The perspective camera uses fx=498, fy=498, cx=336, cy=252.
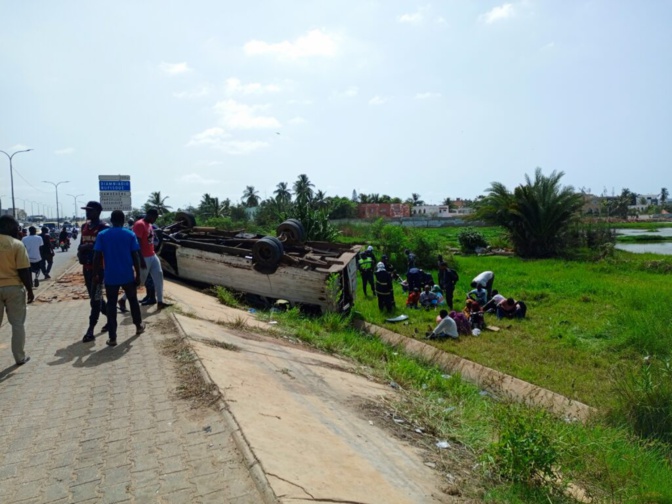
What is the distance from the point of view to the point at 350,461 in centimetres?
329

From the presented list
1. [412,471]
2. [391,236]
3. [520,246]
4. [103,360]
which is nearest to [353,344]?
[103,360]

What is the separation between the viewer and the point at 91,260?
21.0 ft

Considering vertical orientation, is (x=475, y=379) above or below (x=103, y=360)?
below

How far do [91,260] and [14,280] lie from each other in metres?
1.58

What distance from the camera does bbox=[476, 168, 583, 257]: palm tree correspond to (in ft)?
88.3

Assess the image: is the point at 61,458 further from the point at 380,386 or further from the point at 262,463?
the point at 380,386

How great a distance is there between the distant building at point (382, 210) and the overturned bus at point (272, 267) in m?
54.8

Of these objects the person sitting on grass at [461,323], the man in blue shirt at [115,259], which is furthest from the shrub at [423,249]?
the man in blue shirt at [115,259]

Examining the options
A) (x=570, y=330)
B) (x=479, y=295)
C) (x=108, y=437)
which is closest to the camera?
(x=108, y=437)

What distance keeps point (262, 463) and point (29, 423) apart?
196 centimetres

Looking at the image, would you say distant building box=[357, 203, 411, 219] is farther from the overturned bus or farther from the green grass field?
the overturned bus

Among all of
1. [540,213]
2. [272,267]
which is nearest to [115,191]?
Result: [272,267]

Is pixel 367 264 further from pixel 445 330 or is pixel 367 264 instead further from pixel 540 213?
pixel 540 213

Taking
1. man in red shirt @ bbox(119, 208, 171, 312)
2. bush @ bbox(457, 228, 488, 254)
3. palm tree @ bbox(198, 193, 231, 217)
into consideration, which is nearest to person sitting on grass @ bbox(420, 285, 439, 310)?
man in red shirt @ bbox(119, 208, 171, 312)
